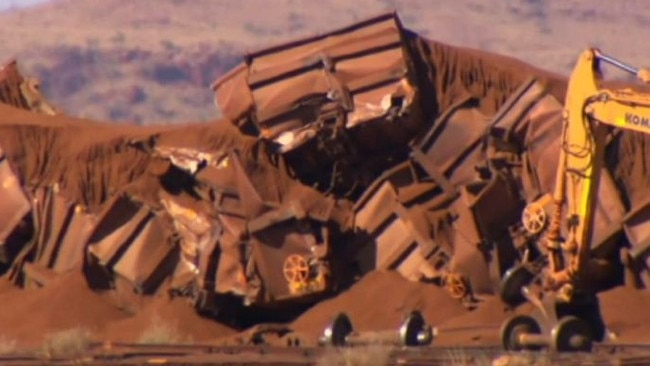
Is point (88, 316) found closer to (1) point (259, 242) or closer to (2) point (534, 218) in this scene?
(1) point (259, 242)

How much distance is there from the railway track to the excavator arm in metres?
2.22

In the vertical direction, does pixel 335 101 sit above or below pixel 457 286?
above

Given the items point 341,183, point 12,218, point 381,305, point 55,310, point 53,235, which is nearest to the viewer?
point 381,305

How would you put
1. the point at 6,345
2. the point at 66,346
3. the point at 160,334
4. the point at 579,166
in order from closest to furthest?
the point at 66,346
the point at 579,166
the point at 6,345
the point at 160,334

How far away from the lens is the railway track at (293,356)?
2258 cm

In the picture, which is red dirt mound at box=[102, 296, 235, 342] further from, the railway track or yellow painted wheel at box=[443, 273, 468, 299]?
the railway track

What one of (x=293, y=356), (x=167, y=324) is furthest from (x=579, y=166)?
(x=167, y=324)

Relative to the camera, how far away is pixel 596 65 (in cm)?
2825

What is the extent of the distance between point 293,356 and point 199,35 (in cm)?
10547

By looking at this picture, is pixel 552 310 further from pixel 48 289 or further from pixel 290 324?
pixel 48 289

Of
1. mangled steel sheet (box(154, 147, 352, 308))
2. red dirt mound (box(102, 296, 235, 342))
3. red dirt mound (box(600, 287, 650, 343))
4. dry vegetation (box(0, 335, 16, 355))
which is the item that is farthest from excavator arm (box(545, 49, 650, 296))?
dry vegetation (box(0, 335, 16, 355))

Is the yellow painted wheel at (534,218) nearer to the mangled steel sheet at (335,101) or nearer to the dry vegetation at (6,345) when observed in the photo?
the mangled steel sheet at (335,101)

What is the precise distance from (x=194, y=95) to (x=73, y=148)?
83.3 meters

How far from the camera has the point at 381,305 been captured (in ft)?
103
